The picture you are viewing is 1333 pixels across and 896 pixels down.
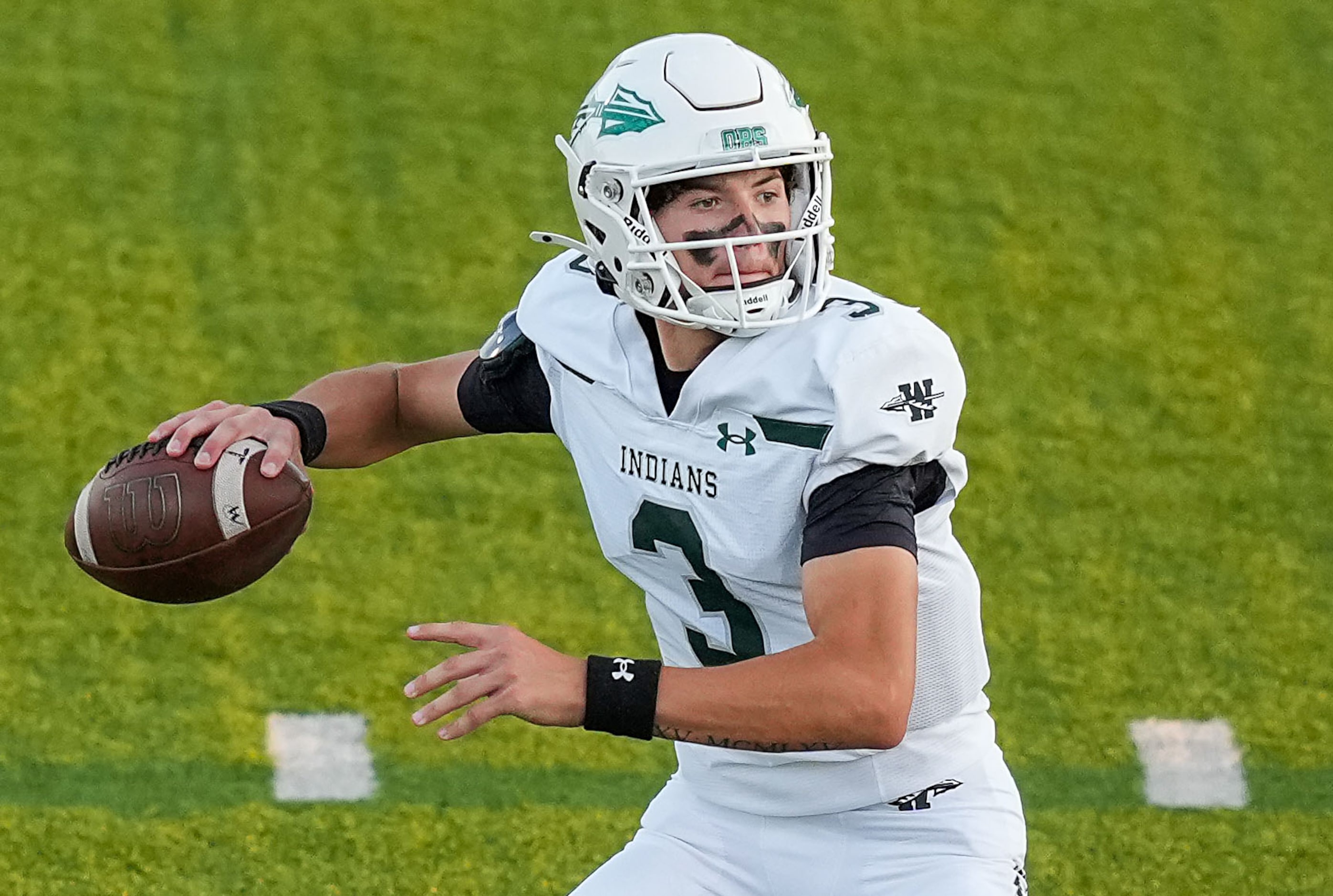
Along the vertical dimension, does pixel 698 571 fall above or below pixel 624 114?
below

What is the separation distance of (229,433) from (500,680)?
0.75m

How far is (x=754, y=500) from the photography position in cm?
254

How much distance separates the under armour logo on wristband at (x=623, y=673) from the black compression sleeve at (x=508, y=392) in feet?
2.67

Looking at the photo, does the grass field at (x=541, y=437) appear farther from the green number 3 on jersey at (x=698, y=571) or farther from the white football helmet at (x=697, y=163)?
the white football helmet at (x=697, y=163)

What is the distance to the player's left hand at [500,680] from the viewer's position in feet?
7.23

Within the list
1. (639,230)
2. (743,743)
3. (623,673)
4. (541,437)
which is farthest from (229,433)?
(541,437)

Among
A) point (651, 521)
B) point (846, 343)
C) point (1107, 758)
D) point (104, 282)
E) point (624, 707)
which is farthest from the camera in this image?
point (104, 282)

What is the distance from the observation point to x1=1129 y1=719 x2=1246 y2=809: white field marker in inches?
159

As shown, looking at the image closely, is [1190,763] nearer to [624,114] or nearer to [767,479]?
[767,479]

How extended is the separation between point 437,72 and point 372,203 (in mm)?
606

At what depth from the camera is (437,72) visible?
18.5 ft

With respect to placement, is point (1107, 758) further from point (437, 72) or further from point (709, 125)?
point (437, 72)

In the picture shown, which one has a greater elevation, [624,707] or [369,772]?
[624,707]

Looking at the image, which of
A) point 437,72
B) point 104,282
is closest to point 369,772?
point 104,282
